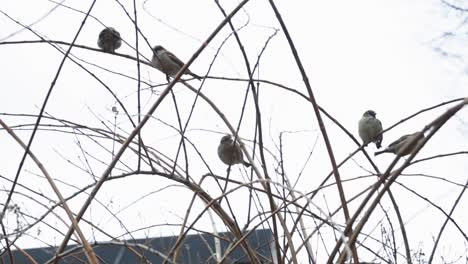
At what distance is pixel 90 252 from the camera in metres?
1.27

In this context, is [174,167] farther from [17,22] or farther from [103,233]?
[17,22]

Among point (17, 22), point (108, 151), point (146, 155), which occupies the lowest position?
point (146, 155)

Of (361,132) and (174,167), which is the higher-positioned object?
(361,132)

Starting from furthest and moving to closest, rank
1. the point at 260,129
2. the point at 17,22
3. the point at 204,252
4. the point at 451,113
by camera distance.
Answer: the point at 204,252, the point at 17,22, the point at 260,129, the point at 451,113

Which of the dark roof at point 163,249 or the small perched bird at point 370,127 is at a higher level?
the small perched bird at point 370,127

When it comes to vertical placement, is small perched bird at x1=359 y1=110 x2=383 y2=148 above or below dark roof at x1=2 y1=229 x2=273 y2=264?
above

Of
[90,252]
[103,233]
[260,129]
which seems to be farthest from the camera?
[103,233]

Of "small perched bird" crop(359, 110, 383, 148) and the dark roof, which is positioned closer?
the dark roof

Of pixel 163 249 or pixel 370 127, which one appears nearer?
pixel 163 249

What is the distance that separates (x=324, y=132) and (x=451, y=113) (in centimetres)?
41

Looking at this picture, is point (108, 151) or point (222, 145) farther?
point (222, 145)

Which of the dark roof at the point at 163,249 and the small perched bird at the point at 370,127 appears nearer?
the dark roof at the point at 163,249

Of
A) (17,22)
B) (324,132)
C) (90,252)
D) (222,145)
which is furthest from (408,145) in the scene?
(222,145)

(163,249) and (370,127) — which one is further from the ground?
(370,127)
